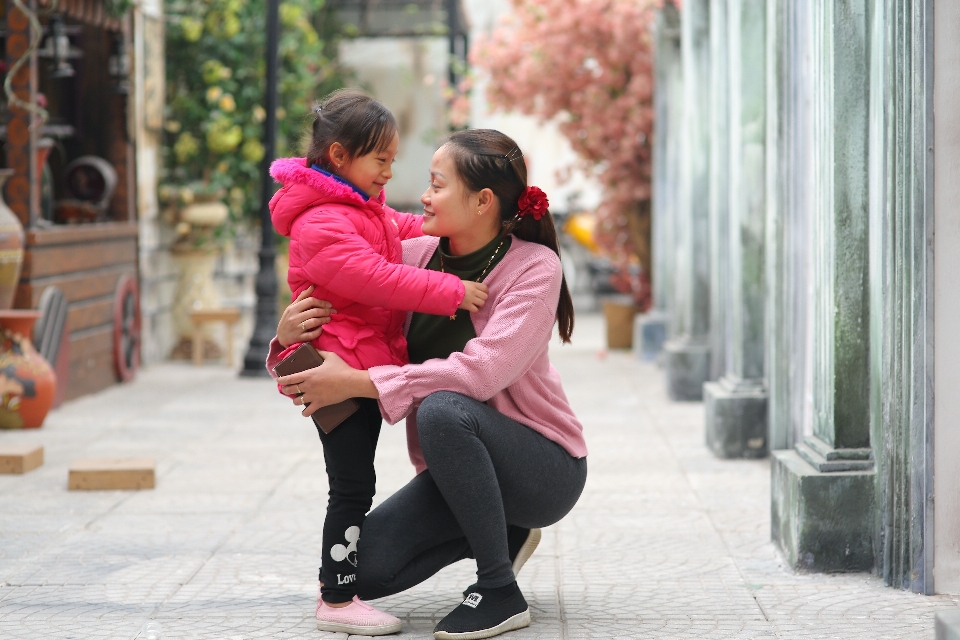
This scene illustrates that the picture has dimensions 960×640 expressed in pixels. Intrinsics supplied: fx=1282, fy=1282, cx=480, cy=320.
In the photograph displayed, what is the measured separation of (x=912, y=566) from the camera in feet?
12.3

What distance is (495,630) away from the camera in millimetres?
3381

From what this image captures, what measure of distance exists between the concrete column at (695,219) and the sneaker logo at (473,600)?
4830mm

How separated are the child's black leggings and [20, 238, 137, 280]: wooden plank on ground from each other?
500cm

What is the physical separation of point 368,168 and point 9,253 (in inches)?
176

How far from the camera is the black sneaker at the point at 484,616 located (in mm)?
3348

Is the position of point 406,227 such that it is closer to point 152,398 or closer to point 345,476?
point 345,476

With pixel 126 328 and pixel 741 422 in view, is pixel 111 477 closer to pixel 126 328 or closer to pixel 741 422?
pixel 741 422

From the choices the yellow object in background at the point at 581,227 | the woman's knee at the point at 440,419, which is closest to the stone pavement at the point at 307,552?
the woman's knee at the point at 440,419

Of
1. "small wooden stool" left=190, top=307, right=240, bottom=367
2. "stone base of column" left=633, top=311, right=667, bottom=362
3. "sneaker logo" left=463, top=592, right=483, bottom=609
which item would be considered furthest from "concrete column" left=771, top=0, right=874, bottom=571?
"small wooden stool" left=190, top=307, right=240, bottom=367

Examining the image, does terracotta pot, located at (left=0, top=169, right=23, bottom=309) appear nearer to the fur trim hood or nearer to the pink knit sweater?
the pink knit sweater

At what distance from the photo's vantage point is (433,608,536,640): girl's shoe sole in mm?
3340

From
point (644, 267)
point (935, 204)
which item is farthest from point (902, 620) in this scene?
point (644, 267)

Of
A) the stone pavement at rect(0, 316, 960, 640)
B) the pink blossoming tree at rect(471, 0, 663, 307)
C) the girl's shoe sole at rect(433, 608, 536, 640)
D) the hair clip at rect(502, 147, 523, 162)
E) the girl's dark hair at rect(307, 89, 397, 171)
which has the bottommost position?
the stone pavement at rect(0, 316, 960, 640)

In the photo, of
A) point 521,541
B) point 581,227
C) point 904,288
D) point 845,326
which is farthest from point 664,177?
point 521,541
